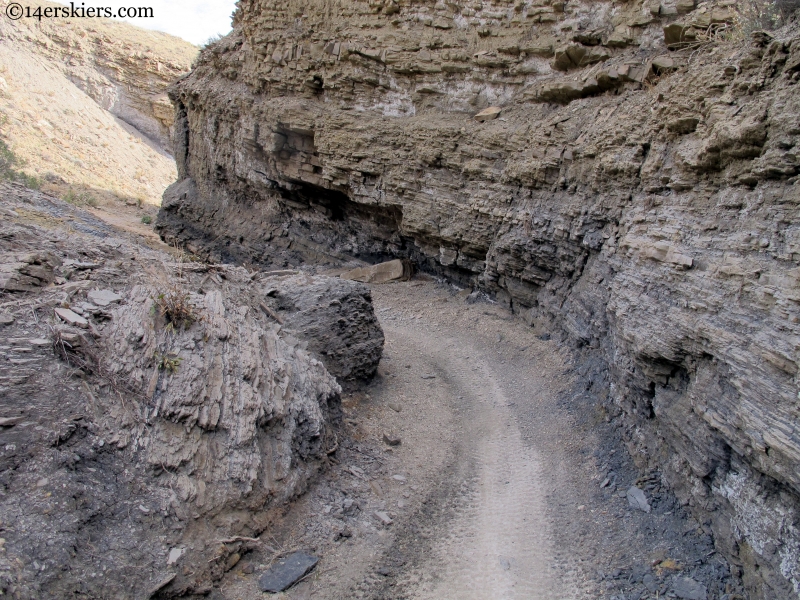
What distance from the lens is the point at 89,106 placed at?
112ft

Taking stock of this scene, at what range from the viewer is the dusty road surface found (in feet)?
19.0

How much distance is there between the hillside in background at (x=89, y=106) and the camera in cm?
2798

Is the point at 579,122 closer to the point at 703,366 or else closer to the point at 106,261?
the point at 703,366

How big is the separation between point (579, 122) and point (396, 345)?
655 cm

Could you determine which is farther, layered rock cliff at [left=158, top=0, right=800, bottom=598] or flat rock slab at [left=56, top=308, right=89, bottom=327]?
flat rock slab at [left=56, top=308, right=89, bottom=327]

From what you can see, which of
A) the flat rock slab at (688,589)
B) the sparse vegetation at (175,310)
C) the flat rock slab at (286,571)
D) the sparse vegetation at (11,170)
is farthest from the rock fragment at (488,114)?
the sparse vegetation at (11,170)

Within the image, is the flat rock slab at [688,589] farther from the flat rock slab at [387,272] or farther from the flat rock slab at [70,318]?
the flat rock slab at [387,272]

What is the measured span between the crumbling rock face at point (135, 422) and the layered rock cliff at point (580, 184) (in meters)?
4.99

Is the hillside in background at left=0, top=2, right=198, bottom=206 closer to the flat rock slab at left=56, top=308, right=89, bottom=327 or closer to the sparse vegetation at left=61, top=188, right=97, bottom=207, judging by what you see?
the sparse vegetation at left=61, top=188, right=97, bottom=207

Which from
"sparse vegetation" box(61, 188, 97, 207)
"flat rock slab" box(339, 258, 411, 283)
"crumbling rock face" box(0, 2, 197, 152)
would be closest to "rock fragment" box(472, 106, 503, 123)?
"flat rock slab" box(339, 258, 411, 283)

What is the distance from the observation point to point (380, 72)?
52.9 ft

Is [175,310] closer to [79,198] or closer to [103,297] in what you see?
[103,297]

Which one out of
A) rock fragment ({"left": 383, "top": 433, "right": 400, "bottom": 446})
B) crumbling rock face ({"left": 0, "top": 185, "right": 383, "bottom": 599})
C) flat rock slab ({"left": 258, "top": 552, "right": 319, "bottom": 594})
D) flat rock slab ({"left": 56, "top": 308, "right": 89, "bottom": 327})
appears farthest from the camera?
rock fragment ({"left": 383, "top": 433, "right": 400, "bottom": 446})

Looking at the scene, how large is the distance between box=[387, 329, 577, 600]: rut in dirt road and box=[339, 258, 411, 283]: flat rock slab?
7.52 meters
